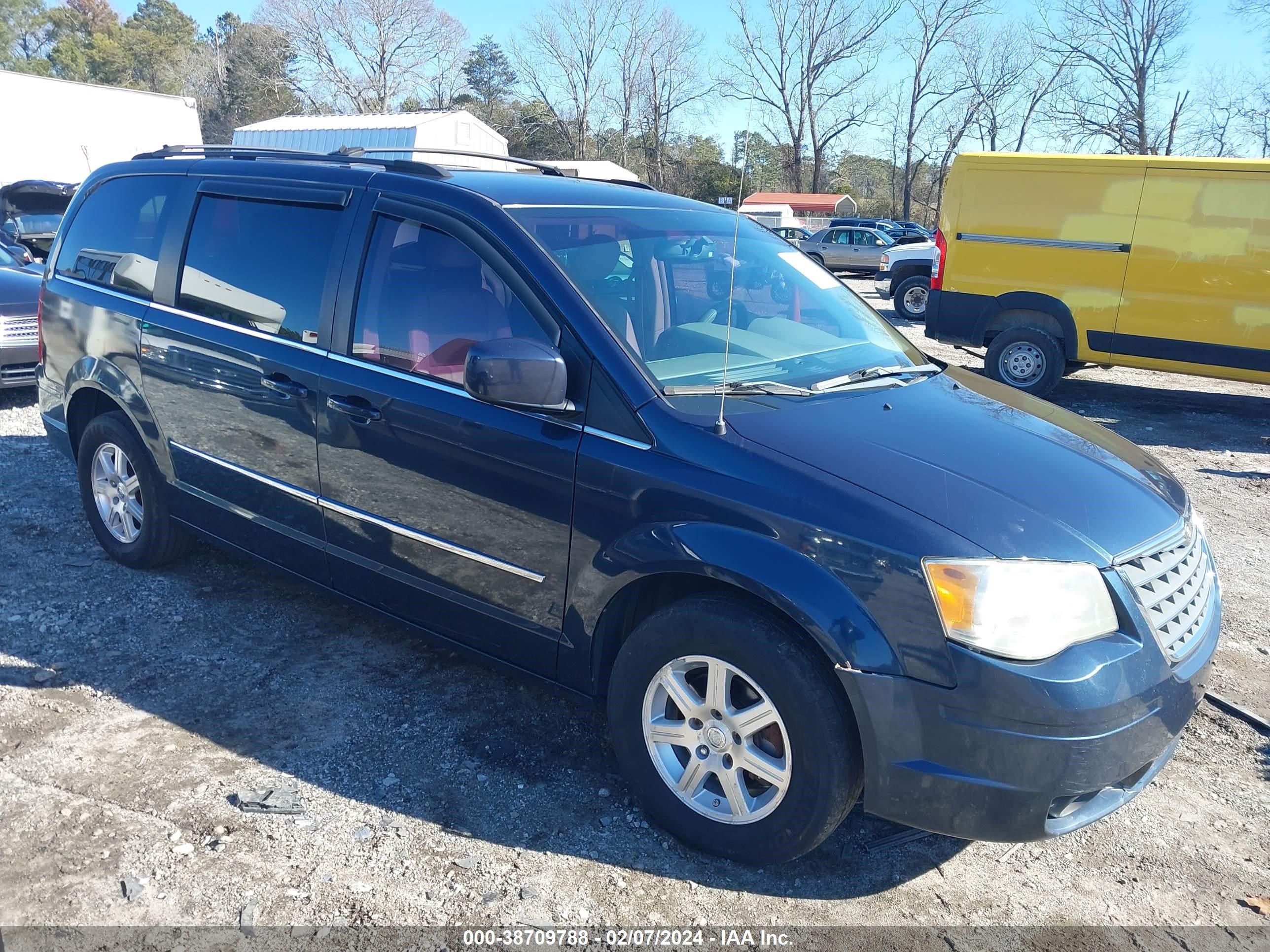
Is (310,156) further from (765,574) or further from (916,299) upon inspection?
(916,299)

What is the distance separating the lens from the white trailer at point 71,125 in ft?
67.5

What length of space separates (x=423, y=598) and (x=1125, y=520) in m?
2.28

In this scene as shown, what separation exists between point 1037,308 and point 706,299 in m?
7.51

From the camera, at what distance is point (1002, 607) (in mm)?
2404

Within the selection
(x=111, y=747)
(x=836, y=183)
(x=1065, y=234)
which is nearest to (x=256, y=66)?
(x=836, y=183)

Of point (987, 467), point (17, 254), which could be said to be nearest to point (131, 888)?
point (987, 467)

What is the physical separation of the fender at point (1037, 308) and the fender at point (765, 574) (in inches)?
328

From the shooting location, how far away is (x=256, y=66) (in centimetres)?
5762

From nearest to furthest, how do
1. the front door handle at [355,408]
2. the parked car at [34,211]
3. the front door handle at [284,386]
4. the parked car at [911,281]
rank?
the front door handle at [355,408] → the front door handle at [284,386] → the parked car at [34,211] → the parked car at [911,281]

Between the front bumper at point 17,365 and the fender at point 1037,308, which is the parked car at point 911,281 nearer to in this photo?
the fender at point 1037,308

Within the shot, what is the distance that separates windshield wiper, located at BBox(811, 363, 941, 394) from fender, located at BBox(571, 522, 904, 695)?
770 millimetres

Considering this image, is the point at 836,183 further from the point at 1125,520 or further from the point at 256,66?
the point at 1125,520

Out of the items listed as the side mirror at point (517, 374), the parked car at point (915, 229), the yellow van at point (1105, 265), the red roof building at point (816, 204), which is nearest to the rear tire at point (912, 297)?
the yellow van at point (1105, 265)

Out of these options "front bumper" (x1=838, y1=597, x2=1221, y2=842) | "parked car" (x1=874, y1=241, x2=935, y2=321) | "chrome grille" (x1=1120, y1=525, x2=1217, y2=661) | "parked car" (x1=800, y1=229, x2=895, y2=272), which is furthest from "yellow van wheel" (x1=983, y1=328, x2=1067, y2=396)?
"parked car" (x1=800, y1=229, x2=895, y2=272)
